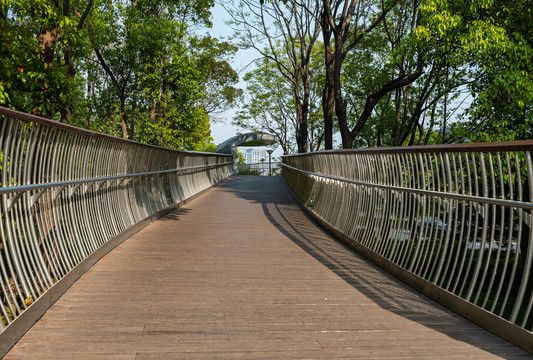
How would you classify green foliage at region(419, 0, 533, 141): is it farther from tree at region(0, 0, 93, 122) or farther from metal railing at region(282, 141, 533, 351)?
tree at region(0, 0, 93, 122)

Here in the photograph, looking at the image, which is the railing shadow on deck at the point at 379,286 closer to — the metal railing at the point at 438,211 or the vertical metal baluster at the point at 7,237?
the metal railing at the point at 438,211

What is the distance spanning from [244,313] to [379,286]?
1886 millimetres

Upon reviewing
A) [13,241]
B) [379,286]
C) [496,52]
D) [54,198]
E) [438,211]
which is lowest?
[379,286]

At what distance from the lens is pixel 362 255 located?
7.28 m

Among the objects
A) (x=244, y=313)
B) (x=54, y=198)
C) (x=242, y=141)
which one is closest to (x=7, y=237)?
(x=54, y=198)

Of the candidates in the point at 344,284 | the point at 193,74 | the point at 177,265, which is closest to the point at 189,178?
the point at 193,74

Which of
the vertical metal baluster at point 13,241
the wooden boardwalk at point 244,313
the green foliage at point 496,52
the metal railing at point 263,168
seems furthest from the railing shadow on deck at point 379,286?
the metal railing at point 263,168

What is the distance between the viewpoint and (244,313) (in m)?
4.49

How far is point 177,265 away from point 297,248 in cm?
224

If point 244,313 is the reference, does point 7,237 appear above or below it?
above

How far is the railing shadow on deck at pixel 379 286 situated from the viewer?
413 centimetres

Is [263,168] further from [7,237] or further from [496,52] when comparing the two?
[7,237]

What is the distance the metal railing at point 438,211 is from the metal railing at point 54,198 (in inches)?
148

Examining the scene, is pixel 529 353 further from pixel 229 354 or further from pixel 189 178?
pixel 189 178
